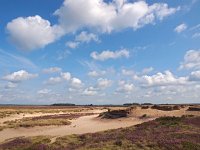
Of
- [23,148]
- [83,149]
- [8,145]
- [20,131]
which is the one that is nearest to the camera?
[83,149]

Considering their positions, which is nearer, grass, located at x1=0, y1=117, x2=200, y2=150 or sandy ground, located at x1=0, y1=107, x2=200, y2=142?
grass, located at x1=0, y1=117, x2=200, y2=150

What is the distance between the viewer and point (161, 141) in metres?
26.8

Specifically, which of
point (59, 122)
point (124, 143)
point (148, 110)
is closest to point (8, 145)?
point (124, 143)

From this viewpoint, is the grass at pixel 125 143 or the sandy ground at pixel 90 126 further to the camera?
the sandy ground at pixel 90 126

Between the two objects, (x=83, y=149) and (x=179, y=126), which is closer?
(x=83, y=149)

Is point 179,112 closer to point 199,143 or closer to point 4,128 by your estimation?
point 4,128

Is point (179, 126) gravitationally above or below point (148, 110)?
below

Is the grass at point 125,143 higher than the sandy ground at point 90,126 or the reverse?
the reverse

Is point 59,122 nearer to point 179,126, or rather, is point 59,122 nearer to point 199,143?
point 179,126

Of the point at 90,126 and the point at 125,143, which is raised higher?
the point at 90,126

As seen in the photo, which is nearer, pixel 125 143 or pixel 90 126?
pixel 125 143

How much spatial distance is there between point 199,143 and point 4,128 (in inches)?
1252

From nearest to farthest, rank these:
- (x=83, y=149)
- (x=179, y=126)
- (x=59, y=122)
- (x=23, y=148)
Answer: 1. (x=83, y=149)
2. (x=23, y=148)
3. (x=179, y=126)
4. (x=59, y=122)

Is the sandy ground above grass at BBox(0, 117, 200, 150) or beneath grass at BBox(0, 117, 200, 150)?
above
